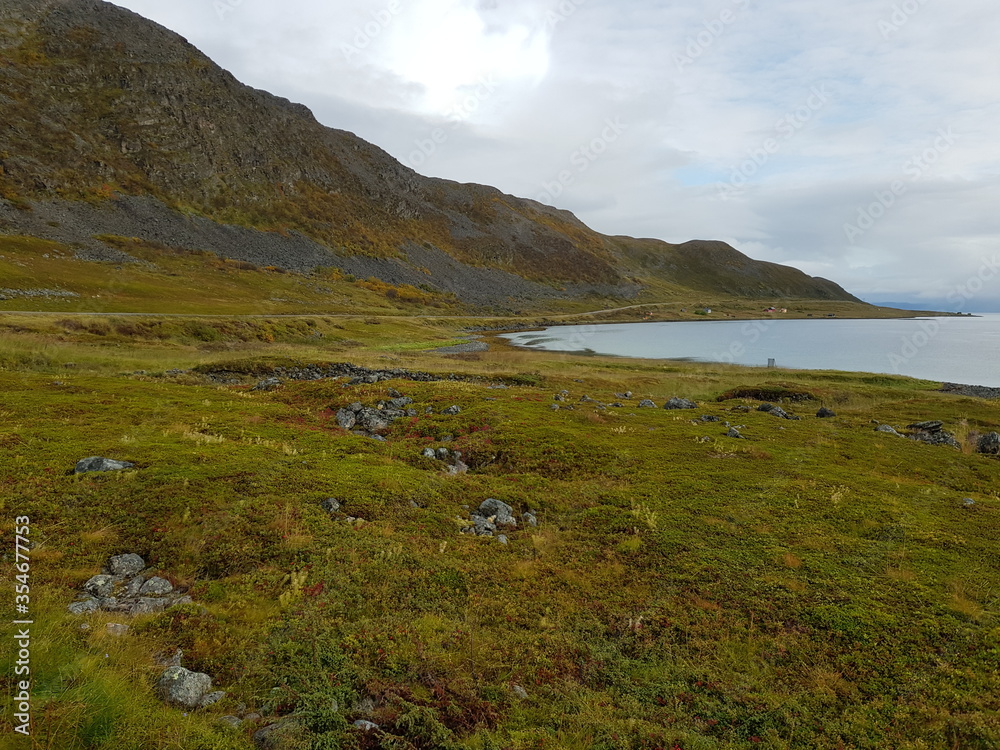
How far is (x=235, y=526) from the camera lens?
12.6 m

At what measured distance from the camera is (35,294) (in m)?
73.8

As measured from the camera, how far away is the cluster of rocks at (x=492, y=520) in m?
15.3

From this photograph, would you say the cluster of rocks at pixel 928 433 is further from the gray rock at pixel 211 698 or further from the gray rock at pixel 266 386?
the gray rock at pixel 266 386

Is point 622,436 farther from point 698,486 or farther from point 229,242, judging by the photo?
point 229,242

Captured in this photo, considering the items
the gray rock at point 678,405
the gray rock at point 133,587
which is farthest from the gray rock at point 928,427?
the gray rock at point 133,587

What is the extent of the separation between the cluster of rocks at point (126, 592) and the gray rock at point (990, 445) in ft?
122

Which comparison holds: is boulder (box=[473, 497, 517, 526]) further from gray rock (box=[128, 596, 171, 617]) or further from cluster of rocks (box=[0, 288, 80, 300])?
cluster of rocks (box=[0, 288, 80, 300])

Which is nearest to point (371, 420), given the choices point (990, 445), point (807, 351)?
point (990, 445)

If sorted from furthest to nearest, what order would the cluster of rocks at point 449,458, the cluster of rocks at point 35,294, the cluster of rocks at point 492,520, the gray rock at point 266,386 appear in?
the cluster of rocks at point 35,294, the gray rock at point 266,386, the cluster of rocks at point 449,458, the cluster of rocks at point 492,520

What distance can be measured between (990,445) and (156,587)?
125ft

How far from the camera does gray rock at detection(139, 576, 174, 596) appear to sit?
9.94 m

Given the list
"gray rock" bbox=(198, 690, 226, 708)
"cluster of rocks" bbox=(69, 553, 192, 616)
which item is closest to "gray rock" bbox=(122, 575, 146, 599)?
"cluster of rocks" bbox=(69, 553, 192, 616)

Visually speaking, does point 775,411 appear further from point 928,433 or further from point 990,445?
point 990,445

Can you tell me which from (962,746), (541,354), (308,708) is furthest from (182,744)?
(541,354)
